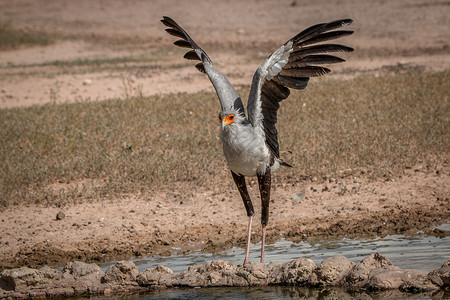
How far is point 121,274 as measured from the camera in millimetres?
5742

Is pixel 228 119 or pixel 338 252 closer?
pixel 228 119

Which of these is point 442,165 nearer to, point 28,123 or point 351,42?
point 28,123

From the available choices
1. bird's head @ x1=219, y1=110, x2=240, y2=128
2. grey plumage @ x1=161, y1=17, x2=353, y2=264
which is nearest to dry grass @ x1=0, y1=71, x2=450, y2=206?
grey plumage @ x1=161, y1=17, x2=353, y2=264

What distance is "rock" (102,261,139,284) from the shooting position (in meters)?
5.74

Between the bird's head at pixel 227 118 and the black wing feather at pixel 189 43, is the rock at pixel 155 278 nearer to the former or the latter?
the bird's head at pixel 227 118

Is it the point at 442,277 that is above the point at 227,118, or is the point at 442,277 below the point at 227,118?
below

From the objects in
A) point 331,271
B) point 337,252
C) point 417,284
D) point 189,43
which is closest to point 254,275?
point 331,271

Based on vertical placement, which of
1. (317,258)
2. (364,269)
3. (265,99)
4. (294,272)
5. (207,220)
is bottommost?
(207,220)

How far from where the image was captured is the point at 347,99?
11203 mm

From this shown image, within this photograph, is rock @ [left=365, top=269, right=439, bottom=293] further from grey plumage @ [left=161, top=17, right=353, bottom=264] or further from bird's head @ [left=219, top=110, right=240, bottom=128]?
bird's head @ [left=219, top=110, right=240, bottom=128]

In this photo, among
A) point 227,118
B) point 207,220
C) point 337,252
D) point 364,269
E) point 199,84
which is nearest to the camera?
point 364,269

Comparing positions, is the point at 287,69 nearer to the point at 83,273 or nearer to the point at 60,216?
the point at 83,273

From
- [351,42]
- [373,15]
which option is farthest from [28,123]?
[373,15]

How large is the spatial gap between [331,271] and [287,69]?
63.9 inches
